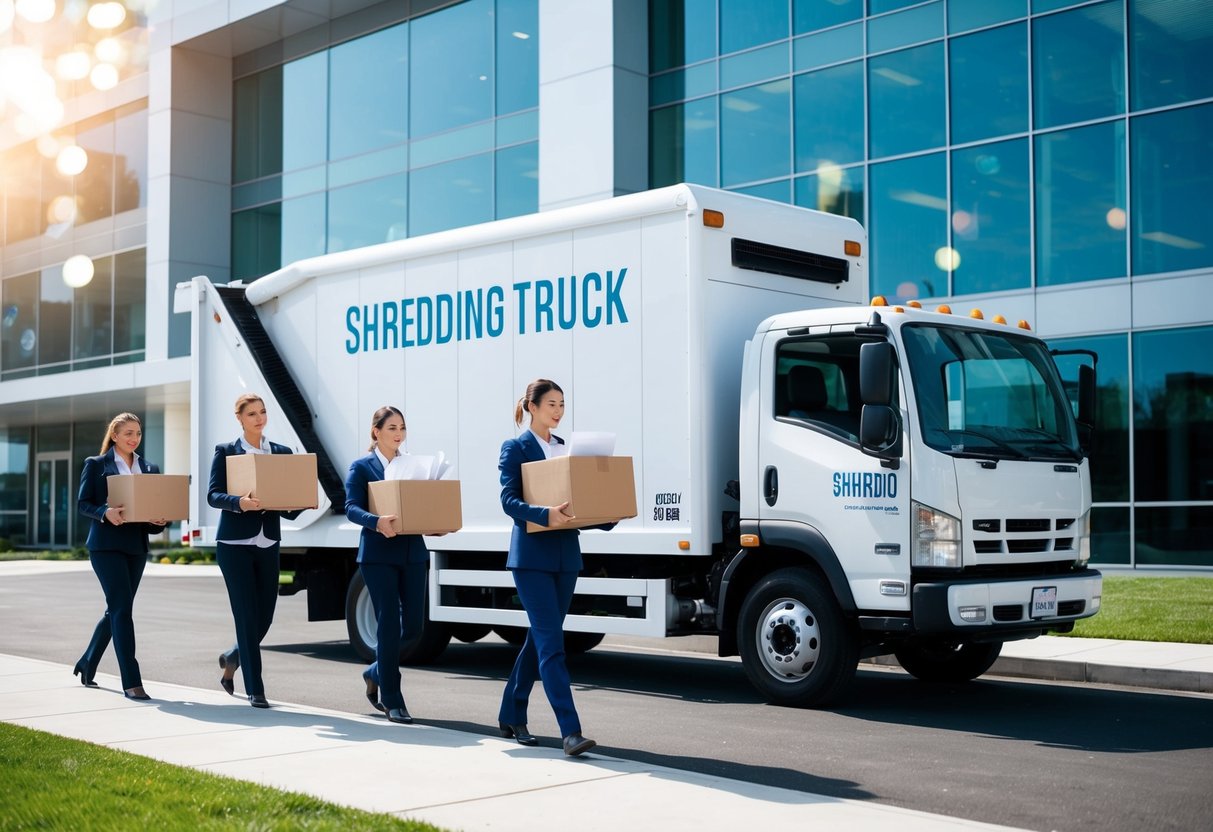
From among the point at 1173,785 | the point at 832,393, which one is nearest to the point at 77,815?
the point at 1173,785

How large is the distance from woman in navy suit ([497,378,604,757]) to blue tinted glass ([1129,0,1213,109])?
572 inches

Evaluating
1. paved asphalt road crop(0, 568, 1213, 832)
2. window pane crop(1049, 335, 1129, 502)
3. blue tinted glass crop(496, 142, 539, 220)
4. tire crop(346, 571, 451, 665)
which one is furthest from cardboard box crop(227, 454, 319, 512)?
blue tinted glass crop(496, 142, 539, 220)

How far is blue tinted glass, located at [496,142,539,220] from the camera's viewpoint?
82.8 feet

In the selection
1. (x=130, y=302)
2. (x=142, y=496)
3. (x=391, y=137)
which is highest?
(x=391, y=137)

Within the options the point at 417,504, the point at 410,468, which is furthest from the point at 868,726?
the point at 410,468

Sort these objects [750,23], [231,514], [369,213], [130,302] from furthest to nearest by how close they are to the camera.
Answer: [130,302], [369,213], [750,23], [231,514]

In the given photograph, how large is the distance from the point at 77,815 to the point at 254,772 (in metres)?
1.23

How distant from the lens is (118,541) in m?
9.50

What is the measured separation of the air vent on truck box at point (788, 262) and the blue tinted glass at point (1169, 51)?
32.9 ft

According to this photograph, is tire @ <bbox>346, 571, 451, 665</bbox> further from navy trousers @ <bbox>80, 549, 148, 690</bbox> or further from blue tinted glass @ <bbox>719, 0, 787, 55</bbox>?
blue tinted glass @ <bbox>719, 0, 787, 55</bbox>

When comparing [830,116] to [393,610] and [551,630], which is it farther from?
[551,630]

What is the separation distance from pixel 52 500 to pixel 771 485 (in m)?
37.1

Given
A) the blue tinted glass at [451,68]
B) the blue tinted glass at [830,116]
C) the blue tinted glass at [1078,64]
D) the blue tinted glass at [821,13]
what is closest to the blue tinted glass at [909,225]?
the blue tinted glass at [830,116]

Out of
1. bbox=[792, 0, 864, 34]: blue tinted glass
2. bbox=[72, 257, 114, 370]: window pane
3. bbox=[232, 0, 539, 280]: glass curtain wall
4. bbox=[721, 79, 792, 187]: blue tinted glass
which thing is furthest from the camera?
bbox=[72, 257, 114, 370]: window pane
